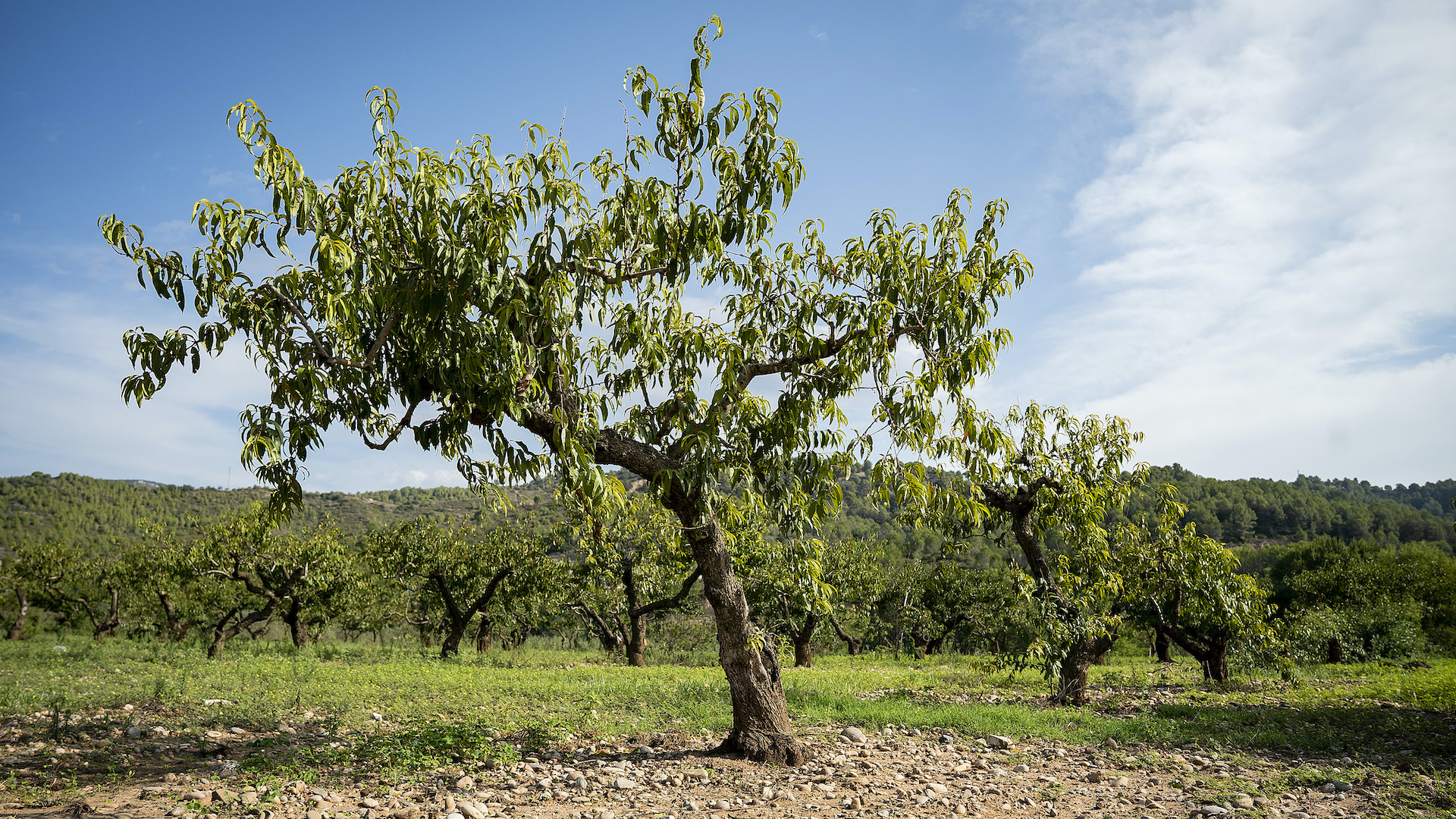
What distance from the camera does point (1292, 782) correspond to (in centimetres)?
761

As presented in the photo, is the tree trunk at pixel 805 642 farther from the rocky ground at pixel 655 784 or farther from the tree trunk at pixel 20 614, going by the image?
the tree trunk at pixel 20 614

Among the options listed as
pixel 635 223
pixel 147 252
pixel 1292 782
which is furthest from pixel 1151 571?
pixel 147 252

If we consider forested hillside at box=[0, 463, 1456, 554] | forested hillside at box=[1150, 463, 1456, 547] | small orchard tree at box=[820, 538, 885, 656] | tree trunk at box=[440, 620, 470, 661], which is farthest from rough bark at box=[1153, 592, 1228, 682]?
forested hillside at box=[1150, 463, 1456, 547]

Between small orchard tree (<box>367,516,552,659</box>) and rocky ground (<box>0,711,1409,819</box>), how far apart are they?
1712 centimetres

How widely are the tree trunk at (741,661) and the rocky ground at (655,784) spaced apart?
280mm

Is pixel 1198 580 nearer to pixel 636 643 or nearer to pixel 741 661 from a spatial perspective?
pixel 741 661

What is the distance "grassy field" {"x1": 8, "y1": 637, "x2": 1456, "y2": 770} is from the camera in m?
9.84

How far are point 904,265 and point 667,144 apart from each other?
2.81m

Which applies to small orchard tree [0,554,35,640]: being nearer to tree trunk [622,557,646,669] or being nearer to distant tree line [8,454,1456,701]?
distant tree line [8,454,1456,701]

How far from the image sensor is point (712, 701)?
1236cm

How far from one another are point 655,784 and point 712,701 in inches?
221

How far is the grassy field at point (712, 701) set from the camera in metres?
9.84

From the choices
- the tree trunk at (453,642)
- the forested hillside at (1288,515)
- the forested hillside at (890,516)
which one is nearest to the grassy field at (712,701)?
the tree trunk at (453,642)

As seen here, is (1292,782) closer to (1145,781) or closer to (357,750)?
(1145,781)
